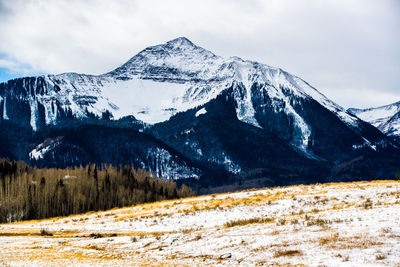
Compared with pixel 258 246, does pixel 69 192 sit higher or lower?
higher

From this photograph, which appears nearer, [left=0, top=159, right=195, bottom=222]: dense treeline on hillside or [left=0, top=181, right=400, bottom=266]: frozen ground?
[left=0, top=181, right=400, bottom=266]: frozen ground

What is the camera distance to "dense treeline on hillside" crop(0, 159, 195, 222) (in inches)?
4660

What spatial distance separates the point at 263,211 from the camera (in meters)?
41.1

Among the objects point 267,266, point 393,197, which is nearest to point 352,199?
point 393,197

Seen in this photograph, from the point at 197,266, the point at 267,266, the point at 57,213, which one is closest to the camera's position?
the point at 267,266

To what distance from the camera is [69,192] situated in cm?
13450

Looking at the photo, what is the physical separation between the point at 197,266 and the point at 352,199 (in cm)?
2566

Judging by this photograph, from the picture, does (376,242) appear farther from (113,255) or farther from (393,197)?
(393,197)

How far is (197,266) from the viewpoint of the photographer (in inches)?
833

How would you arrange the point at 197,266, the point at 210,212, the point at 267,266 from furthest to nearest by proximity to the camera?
the point at 210,212
the point at 197,266
the point at 267,266

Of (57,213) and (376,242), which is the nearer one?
(376,242)

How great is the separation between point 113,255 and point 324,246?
13.1 m

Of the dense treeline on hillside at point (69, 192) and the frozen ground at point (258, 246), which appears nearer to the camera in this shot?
the frozen ground at point (258, 246)

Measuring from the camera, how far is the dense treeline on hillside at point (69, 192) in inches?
4660
